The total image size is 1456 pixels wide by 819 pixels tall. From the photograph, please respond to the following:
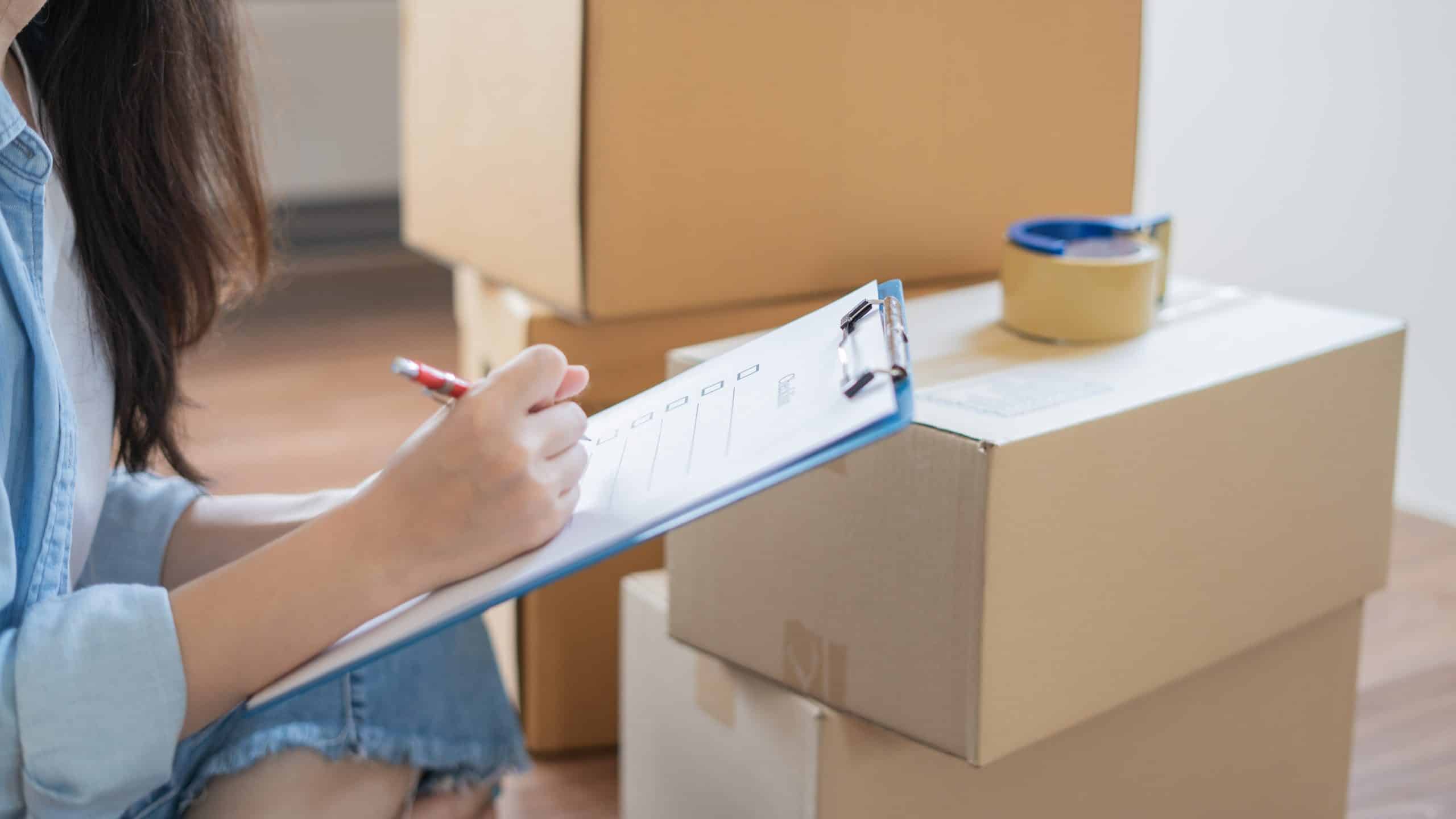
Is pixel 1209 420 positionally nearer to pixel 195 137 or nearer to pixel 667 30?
pixel 667 30

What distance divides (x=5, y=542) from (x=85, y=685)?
2.4 inches

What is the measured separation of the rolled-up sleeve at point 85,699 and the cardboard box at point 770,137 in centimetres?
44

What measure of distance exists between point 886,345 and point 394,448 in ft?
4.28

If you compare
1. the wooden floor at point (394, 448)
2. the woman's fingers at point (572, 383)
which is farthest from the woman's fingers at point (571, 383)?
the wooden floor at point (394, 448)

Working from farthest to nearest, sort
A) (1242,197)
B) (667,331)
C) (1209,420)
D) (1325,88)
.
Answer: (1242,197)
(1325,88)
(667,331)
(1209,420)

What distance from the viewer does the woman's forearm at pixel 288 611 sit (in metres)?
0.52

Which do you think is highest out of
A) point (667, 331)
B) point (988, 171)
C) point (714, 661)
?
point (988, 171)

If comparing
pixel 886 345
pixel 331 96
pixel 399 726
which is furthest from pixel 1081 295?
pixel 331 96

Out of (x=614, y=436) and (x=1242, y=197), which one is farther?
(x=1242, y=197)

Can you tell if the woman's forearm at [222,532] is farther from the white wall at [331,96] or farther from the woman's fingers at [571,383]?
the white wall at [331,96]

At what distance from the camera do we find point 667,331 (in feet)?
3.21

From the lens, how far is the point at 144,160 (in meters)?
0.69

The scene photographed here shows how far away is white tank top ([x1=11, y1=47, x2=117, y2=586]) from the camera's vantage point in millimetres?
636

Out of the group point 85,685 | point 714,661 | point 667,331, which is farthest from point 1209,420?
point 85,685
